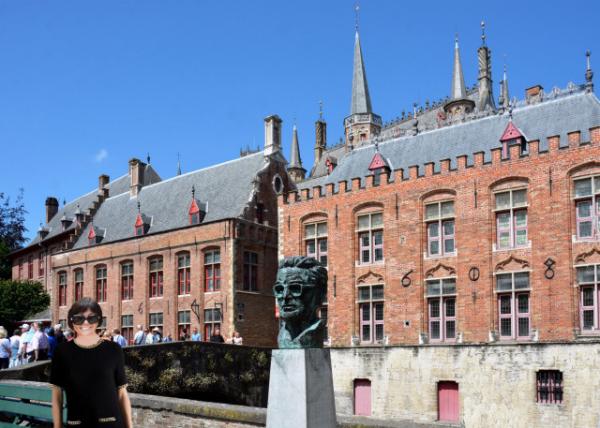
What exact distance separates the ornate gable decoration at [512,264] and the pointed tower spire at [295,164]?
124 ft

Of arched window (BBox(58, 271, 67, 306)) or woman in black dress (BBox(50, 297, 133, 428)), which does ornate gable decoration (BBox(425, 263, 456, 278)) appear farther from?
arched window (BBox(58, 271, 67, 306))

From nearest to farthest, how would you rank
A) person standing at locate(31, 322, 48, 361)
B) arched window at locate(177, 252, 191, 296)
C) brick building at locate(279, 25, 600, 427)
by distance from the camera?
1. person standing at locate(31, 322, 48, 361)
2. brick building at locate(279, 25, 600, 427)
3. arched window at locate(177, 252, 191, 296)

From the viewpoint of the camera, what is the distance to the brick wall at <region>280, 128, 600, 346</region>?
22.4 m

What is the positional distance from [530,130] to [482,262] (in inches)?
207

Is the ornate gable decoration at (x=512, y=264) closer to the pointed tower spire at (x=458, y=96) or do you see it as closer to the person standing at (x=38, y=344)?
the person standing at (x=38, y=344)

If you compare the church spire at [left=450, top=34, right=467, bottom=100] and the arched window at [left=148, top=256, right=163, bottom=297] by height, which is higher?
the church spire at [left=450, top=34, right=467, bottom=100]

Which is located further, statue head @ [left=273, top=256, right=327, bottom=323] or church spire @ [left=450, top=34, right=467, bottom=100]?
church spire @ [left=450, top=34, right=467, bottom=100]

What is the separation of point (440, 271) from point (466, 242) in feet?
4.69

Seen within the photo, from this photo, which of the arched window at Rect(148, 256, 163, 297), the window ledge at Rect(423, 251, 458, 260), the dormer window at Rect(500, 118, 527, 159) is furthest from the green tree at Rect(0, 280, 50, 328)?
the dormer window at Rect(500, 118, 527, 159)

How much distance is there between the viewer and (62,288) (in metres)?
41.5

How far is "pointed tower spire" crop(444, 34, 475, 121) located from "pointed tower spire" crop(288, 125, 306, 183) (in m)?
15.9

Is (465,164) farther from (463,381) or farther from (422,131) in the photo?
(463,381)

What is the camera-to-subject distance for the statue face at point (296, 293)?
22.7 ft

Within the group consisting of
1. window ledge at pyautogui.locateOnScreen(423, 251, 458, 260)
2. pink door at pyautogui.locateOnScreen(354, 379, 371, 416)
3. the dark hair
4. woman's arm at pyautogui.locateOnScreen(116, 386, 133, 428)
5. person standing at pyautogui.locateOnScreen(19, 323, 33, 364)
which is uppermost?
window ledge at pyautogui.locateOnScreen(423, 251, 458, 260)
